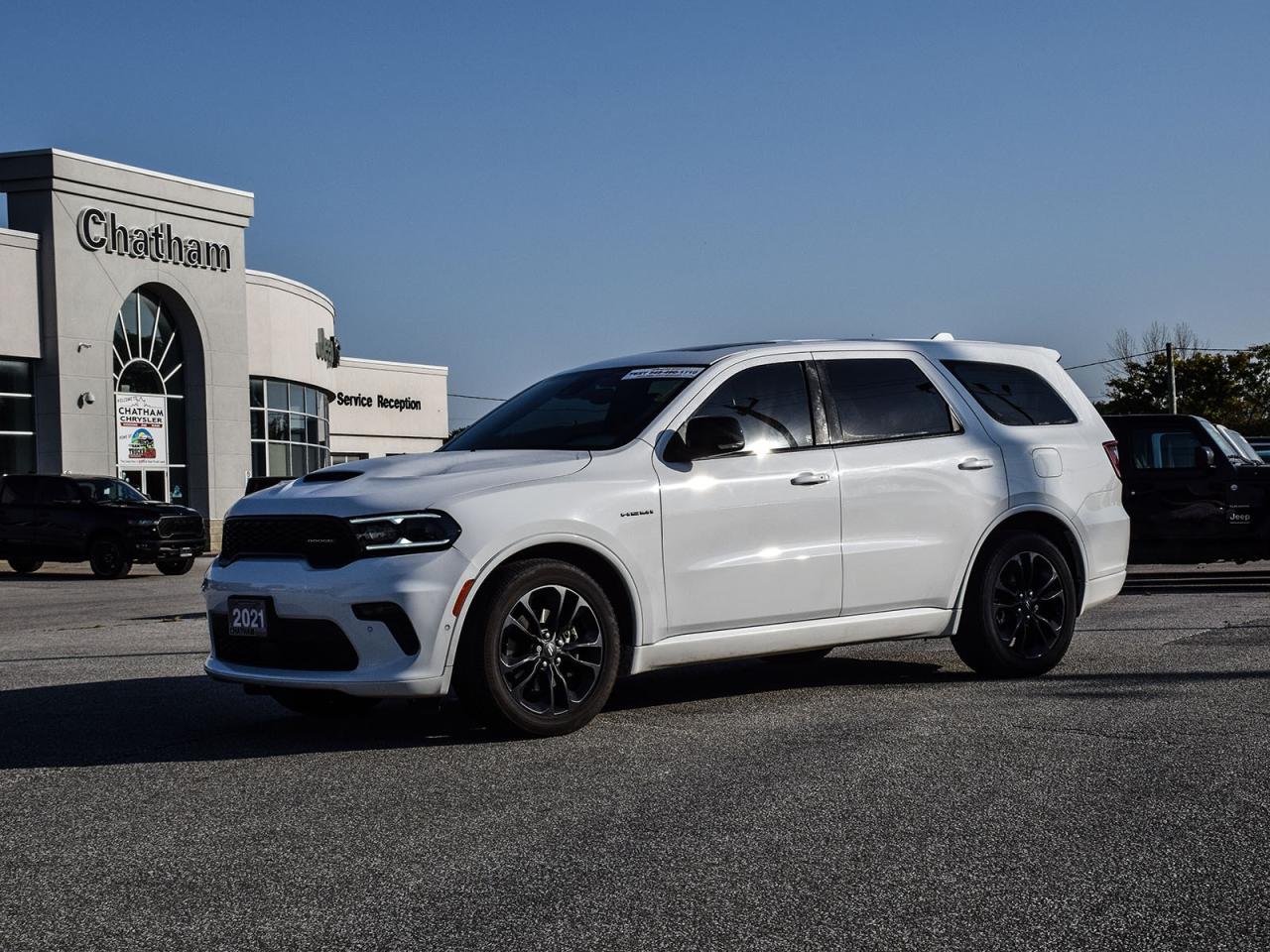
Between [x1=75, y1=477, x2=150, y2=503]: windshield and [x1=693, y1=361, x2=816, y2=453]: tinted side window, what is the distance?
22.2 metres

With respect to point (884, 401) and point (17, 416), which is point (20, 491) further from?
point (884, 401)

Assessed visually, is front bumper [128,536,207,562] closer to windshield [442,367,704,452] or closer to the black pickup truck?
the black pickup truck

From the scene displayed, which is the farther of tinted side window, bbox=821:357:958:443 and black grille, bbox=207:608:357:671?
tinted side window, bbox=821:357:958:443

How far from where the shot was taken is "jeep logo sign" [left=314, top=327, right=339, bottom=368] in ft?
159

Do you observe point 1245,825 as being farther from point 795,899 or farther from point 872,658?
point 872,658

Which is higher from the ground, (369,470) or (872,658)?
(369,470)

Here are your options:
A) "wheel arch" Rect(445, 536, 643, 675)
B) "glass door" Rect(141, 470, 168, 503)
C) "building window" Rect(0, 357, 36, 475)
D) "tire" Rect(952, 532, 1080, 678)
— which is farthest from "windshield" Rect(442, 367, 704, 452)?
"glass door" Rect(141, 470, 168, 503)

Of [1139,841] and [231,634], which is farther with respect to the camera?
[231,634]

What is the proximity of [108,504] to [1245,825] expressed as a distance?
25.0 m

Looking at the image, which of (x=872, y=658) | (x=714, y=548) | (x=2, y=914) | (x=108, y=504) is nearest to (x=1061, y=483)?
(x=872, y=658)

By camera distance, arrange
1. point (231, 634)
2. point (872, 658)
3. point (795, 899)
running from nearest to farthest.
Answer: point (795, 899), point (231, 634), point (872, 658)

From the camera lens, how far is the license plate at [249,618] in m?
6.44

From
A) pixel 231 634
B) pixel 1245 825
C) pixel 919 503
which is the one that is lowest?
pixel 1245 825

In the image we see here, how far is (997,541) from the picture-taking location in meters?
8.17
